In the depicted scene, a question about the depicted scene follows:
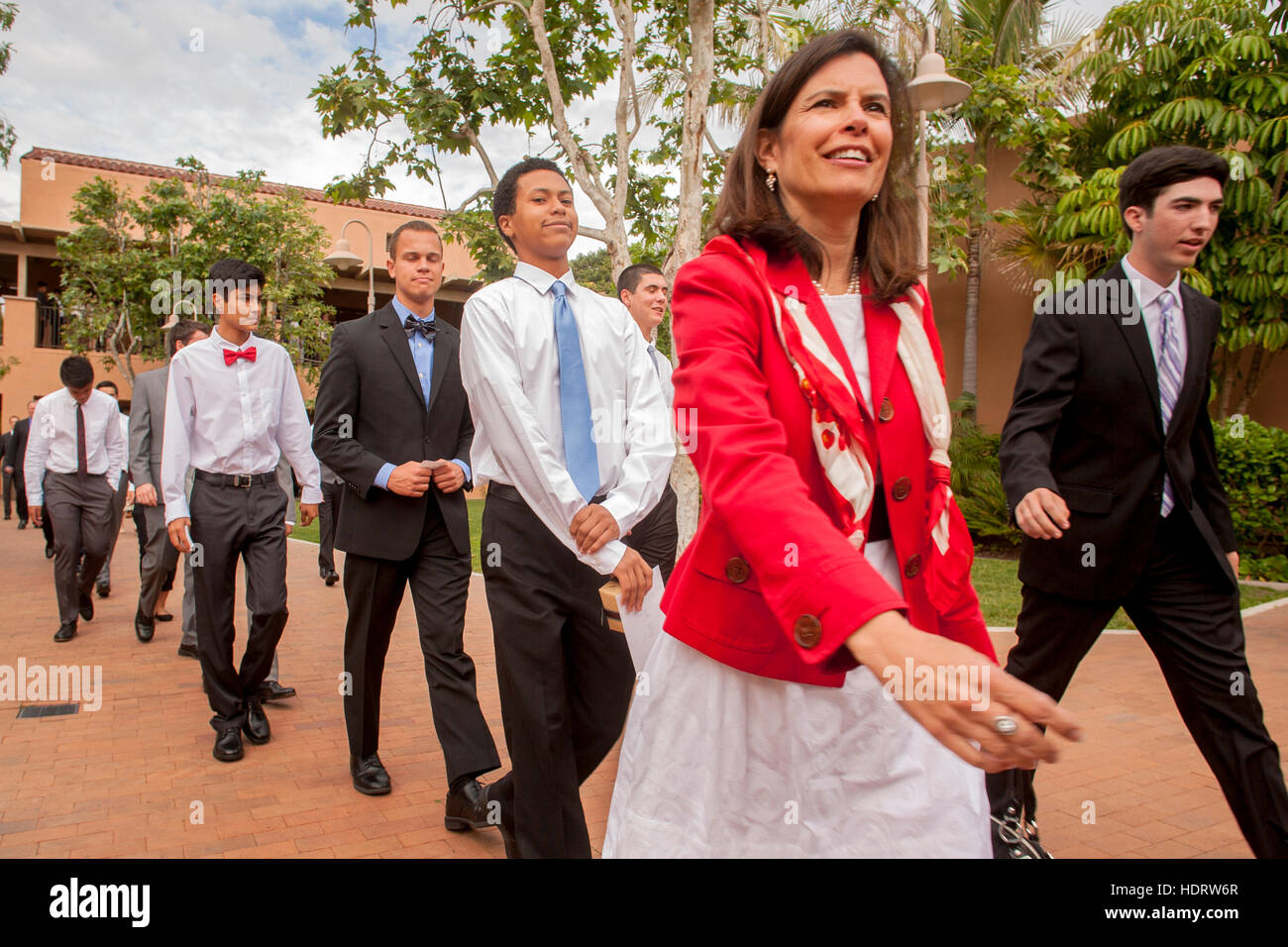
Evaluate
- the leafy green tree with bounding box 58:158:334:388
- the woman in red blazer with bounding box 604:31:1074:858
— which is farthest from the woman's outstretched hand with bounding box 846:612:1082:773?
the leafy green tree with bounding box 58:158:334:388

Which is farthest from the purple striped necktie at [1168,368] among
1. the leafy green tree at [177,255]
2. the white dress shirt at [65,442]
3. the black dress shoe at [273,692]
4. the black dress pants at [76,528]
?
the leafy green tree at [177,255]

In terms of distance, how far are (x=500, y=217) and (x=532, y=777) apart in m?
2.04

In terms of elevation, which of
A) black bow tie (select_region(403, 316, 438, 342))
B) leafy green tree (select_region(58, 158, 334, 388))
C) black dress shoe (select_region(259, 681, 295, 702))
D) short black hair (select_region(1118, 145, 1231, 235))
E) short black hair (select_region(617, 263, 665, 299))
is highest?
leafy green tree (select_region(58, 158, 334, 388))

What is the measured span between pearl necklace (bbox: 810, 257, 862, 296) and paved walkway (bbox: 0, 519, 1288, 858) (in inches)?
104

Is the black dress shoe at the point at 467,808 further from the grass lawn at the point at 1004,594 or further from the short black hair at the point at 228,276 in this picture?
the grass lawn at the point at 1004,594

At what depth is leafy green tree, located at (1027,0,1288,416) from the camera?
11.7 metres

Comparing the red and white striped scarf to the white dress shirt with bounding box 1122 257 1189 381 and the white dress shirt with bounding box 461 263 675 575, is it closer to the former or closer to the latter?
the white dress shirt with bounding box 461 263 675 575

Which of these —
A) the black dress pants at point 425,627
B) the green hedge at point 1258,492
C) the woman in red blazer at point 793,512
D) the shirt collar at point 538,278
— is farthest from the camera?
the green hedge at point 1258,492

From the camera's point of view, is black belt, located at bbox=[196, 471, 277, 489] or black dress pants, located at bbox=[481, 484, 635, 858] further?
black belt, located at bbox=[196, 471, 277, 489]

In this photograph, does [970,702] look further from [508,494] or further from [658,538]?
[658,538]

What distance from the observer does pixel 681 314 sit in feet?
5.60

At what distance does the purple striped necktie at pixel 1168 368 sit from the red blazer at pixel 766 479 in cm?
175

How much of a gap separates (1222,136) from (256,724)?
41.3 ft

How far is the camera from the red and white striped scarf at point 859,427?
163cm
